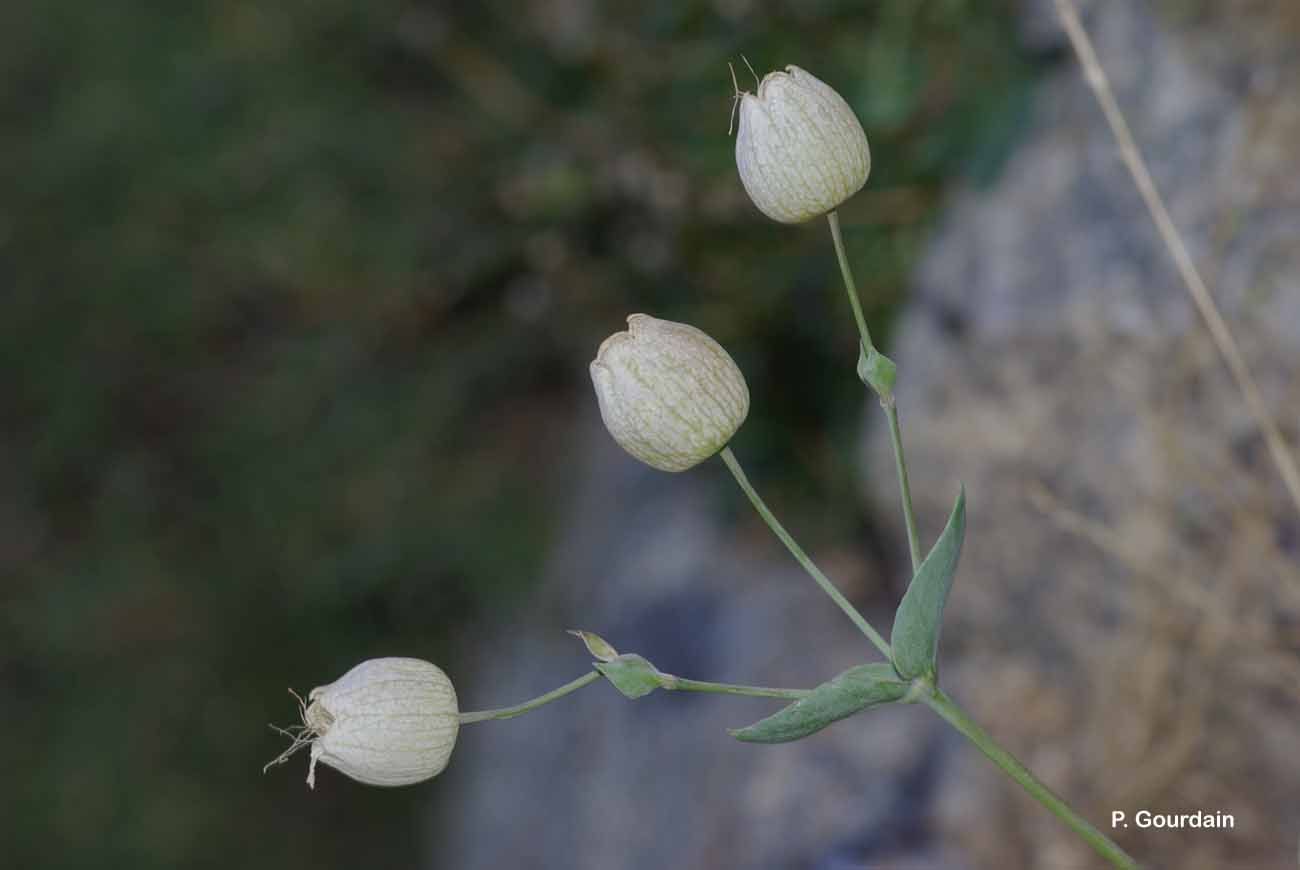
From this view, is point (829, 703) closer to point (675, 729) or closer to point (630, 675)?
point (630, 675)

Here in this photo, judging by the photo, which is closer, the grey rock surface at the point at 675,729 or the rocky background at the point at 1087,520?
the rocky background at the point at 1087,520

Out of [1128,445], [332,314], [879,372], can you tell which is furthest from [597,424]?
[879,372]

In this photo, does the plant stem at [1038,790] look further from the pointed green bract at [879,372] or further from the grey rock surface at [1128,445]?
the grey rock surface at [1128,445]

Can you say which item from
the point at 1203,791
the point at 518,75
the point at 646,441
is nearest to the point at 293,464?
the point at 518,75

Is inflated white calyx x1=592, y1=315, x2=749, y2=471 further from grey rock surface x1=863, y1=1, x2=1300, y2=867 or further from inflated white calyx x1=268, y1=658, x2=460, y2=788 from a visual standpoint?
grey rock surface x1=863, y1=1, x2=1300, y2=867

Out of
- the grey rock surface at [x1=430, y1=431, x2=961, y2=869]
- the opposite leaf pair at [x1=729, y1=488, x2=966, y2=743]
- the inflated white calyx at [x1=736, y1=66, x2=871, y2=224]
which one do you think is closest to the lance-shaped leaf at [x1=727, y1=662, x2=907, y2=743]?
the opposite leaf pair at [x1=729, y1=488, x2=966, y2=743]

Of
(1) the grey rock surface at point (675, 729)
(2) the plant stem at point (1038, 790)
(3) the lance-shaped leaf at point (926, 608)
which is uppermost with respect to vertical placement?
(3) the lance-shaped leaf at point (926, 608)

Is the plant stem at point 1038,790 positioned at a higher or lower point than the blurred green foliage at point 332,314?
higher

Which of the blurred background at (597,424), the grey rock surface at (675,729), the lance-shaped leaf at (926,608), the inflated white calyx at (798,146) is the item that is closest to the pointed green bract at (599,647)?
the lance-shaped leaf at (926,608)
